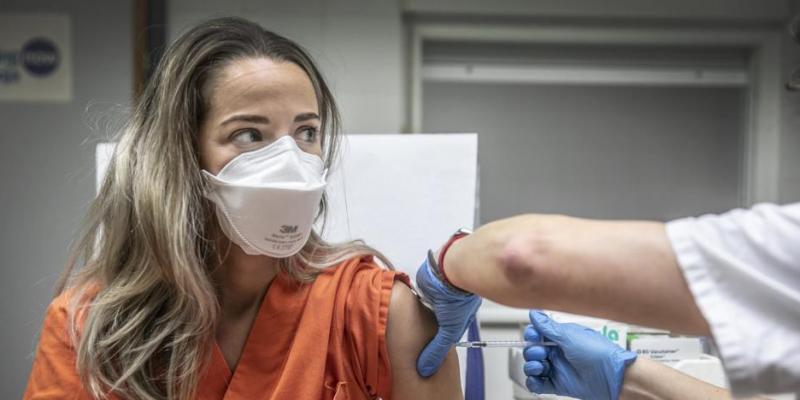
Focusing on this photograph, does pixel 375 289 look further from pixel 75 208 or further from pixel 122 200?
pixel 75 208

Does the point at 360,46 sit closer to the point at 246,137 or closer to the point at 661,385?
the point at 246,137

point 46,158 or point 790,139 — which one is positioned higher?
point 790,139

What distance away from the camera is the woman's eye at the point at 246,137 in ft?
3.92

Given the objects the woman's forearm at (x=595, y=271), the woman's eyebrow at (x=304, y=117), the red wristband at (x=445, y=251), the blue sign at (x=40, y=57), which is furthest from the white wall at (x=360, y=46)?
the woman's forearm at (x=595, y=271)

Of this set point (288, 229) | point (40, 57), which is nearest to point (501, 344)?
point (288, 229)

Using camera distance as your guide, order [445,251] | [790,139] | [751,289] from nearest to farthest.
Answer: [751,289] → [445,251] → [790,139]

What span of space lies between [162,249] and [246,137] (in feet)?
0.90

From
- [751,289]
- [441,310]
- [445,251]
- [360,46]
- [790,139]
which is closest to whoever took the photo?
[751,289]

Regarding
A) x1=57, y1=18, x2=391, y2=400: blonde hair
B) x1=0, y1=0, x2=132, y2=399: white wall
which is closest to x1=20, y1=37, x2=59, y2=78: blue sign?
x1=0, y1=0, x2=132, y2=399: white wall

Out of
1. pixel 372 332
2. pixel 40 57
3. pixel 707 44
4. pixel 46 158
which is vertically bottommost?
pixel 372 332

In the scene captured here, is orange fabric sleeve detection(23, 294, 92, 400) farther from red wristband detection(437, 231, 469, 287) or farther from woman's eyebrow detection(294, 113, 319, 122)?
red wristband detection(437, 231, 469, 287)

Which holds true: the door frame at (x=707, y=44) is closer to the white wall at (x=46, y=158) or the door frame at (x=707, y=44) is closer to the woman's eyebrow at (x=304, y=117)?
the white wall at (x=46, y=158)

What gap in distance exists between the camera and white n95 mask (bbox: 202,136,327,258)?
1.14m

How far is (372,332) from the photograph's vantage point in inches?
47.6
